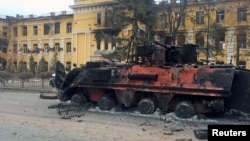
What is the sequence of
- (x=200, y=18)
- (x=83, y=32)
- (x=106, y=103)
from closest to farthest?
1. (x=106, y=103)
2. (x=200, y=18)
3. (x=83, y=32)

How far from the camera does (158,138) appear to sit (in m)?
10.3

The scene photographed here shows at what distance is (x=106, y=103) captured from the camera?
1603 cm

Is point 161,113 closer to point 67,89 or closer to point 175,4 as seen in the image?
point 67,89

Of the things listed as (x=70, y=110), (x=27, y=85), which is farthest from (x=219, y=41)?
(x=70, y=110)

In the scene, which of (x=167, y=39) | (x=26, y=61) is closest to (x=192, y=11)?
(x=167, y=39)

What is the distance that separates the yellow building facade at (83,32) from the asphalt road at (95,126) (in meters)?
20.4

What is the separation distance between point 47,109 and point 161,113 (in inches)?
199

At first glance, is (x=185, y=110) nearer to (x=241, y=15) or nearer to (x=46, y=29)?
(x=241, y=15)

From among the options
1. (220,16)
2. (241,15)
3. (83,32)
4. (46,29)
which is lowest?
(83,32)

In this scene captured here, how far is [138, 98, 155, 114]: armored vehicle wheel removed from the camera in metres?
14.8

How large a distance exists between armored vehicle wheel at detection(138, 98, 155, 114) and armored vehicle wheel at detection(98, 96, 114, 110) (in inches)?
59.6

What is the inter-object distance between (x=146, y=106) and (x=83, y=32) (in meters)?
41.1

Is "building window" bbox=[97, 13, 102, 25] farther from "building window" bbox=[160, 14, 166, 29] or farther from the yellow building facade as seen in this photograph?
"building window" bbox=[160, 14, 166, 29]

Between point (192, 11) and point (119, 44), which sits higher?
point (192, 11)
